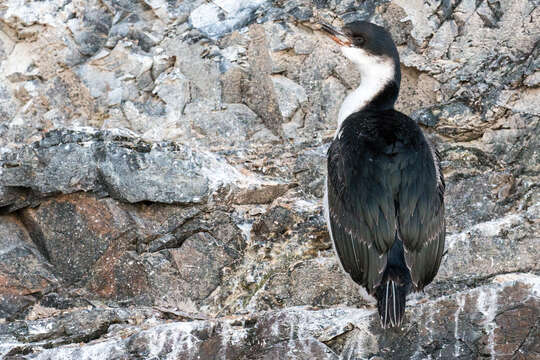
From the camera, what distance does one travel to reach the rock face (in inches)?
197

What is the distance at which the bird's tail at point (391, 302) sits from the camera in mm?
4699

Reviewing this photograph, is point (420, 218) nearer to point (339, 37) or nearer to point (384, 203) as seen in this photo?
point (384, 203)

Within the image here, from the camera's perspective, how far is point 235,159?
716 centimetres

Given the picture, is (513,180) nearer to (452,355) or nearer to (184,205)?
(452,355)

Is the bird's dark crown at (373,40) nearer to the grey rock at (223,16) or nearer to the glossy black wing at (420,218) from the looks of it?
the glossy black wing at (420,218)

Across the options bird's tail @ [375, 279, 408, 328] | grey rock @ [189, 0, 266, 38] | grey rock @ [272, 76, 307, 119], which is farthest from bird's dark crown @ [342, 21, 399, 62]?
bird's tail @ [375, 279, 408, 328]

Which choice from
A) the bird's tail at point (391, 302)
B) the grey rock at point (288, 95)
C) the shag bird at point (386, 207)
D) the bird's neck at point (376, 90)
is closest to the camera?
the bird's tail at point (391, 302)

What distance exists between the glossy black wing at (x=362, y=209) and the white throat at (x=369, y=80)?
713 millimetres

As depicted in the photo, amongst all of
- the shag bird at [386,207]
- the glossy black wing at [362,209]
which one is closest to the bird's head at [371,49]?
the shag bird at [386,207]

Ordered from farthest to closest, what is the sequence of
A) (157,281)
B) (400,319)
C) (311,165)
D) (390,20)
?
1. (390,20)
2. (311,165)
3. (157,281)
4. (400,319)

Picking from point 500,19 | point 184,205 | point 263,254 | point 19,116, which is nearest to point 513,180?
point 500,19

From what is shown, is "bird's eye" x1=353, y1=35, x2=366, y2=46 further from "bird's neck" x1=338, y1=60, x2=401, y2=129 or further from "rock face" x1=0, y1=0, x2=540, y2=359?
"rock face" x1=0, y1=0, x2=540, y2=359

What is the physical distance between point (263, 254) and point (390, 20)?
2742 millimetres

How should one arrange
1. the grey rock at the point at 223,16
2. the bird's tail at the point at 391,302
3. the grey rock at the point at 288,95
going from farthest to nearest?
the grey rock at the point at 223,16 → the grey rock at the point at 288,95 → the bird's tail at the point at 391,302
